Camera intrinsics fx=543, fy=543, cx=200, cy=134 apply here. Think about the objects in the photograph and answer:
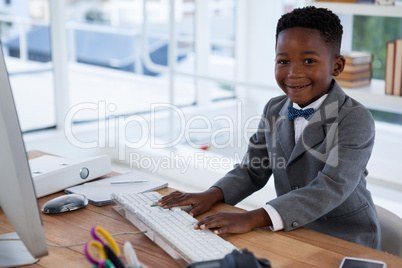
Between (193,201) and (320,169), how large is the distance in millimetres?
328

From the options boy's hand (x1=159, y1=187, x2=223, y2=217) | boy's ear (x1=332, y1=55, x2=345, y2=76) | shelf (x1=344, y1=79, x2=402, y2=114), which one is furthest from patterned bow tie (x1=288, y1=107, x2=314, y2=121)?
shelf (x1=344, y1=79, x2=402, y2=114)

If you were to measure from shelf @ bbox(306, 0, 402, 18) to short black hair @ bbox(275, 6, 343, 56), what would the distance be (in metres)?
1.08

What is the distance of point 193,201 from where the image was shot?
129 cm

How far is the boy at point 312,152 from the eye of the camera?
47.9 inches

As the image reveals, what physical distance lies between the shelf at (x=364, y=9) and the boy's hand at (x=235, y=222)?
1.48 metres

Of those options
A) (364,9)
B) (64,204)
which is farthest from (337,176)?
(364,9)

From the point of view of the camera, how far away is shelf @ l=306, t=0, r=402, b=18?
2305mm

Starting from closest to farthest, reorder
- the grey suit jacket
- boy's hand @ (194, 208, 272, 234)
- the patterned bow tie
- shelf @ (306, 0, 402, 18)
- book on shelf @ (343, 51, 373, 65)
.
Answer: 1. boy's hand @ (194, 208, 272, 234)
2. the grey suit jacket
3. the patterned bow tie
4. shelf @ (306, 0, 402, 18)
5. book on shelf @ (343, 51, 373, 65)

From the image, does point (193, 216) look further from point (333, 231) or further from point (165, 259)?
point (333, 231)

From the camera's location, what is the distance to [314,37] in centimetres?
131

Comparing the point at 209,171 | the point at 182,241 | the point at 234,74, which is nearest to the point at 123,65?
the point at 234,74

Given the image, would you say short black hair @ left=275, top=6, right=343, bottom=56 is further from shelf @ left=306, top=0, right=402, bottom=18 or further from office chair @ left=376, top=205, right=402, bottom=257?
shelf @ left=306, top=0, right=402, bottom=18

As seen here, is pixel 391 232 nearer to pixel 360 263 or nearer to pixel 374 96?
pixel 360 263

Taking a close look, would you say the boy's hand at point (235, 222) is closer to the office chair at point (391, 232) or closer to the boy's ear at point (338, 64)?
the office chair at point (391, 232)
